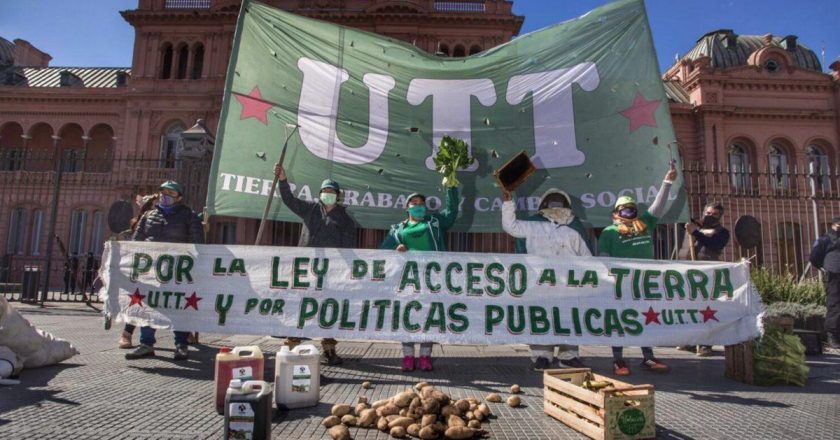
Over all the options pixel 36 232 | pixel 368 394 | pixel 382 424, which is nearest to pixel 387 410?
pixel 382 424

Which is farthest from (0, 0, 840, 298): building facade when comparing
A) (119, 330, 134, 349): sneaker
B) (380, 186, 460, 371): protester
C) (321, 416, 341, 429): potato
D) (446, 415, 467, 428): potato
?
(446, 415, 467, 428): potato

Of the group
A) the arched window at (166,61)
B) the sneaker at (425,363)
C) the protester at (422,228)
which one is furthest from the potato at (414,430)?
the arched window at (166,61)

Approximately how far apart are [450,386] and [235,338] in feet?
13.4

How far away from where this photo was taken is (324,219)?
5.43m

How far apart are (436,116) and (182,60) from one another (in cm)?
2236

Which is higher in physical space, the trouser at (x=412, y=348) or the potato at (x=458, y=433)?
the trouser at (x=412, y=348)

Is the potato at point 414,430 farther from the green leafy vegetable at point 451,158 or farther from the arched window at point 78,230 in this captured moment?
the arched window at point 78,230

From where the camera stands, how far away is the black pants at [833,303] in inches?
275

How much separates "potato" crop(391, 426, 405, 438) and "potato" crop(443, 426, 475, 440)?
0.88 feet

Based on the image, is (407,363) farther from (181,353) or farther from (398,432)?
(181,353)

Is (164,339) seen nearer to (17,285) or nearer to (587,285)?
(587,285)

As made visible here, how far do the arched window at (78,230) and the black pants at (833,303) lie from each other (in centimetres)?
2664

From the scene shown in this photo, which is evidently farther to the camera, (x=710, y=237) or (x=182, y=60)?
(x=182, y=60)

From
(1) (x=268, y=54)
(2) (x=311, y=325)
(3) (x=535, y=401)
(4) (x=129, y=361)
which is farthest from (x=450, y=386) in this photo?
(1) (x=268, y=54)
